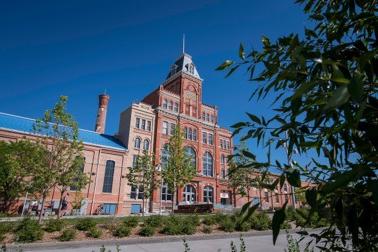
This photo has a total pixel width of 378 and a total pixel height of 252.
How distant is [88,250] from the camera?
9.73 m

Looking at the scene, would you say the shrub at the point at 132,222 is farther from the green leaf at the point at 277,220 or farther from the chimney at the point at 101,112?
the chimney at the point at 101,112

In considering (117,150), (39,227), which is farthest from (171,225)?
(117,150)

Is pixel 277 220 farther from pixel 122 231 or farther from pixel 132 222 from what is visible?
pixel 132 222

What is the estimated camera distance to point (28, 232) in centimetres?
1051

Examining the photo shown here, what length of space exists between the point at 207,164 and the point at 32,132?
2675cm

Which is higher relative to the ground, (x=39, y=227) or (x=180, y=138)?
(x=180, y=138)

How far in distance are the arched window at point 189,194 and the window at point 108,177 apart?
37.1 feet

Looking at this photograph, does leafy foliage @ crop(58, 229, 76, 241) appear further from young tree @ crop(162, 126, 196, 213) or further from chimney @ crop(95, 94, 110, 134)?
chimney @ crop(95, 94, 110, 134)

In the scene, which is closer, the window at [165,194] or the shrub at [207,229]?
the shrub at [207,229]

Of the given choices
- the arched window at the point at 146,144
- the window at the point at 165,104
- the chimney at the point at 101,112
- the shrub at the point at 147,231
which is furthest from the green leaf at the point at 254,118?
the chimney at the point at 101,112

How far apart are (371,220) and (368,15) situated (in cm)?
108

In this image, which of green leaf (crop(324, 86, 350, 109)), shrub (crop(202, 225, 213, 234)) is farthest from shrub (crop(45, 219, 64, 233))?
green leaf (crop(324, 86, 350, 109))

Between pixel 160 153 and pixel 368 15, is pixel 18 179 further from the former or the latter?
pixel 368 15

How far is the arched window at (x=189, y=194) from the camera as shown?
4122 cm
